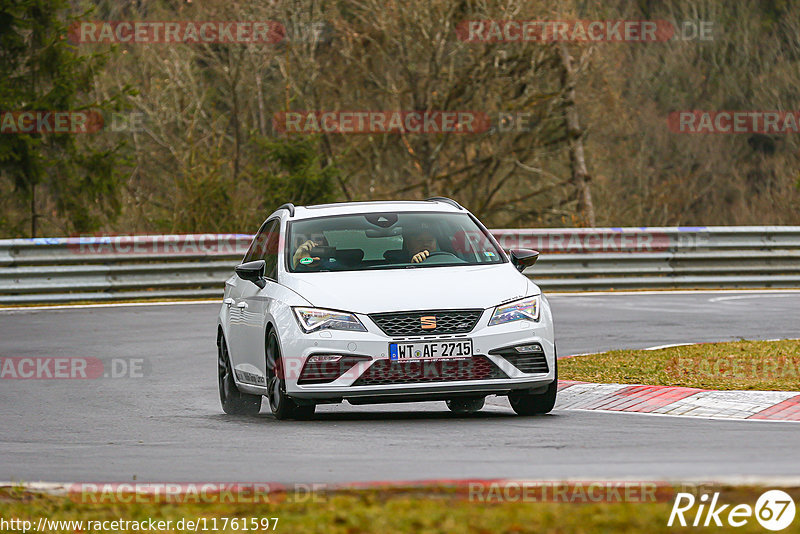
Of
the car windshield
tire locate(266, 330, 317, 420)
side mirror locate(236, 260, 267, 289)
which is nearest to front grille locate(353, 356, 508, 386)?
tire locate(266, 330, 317, 420)

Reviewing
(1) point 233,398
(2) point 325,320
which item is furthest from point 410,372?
(1) point 233,398

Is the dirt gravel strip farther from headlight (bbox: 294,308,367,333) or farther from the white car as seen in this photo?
headlight (bbox: 294,308,367,333)

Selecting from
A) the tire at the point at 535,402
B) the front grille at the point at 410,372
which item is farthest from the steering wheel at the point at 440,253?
the front grille at the point at 410,372

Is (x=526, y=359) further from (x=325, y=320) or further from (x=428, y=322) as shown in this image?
(x=325, y=320)

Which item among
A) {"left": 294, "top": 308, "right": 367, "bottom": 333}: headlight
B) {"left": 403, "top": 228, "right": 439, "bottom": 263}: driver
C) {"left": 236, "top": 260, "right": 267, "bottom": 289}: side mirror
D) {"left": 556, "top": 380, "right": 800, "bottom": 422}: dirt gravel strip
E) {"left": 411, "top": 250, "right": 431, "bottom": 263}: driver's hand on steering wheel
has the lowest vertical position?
{"left": 556, "top": 380, "right": 800, "bottom": 422}: dirt gravel strip

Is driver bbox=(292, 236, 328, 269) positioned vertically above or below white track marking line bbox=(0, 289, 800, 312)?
above

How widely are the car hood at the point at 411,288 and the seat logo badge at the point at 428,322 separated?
0.24ft

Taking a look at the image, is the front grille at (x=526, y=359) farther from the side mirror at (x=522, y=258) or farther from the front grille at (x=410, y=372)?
the side mirror at (x=522, y=258)

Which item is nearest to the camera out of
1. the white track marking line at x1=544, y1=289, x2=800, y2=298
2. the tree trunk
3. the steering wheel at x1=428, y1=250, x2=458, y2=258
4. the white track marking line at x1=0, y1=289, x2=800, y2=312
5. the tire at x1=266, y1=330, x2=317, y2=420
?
the tire at x1=266, y1=330, x2=317, y2=420

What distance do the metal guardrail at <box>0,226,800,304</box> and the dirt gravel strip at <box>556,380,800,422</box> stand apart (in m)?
12.8

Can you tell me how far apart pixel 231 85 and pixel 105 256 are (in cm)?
1816

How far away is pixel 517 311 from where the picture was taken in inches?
422

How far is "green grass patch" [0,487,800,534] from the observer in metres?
5.78

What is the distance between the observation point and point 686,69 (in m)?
54.3
